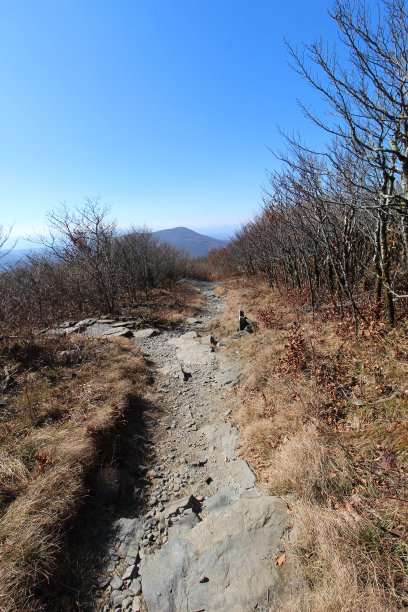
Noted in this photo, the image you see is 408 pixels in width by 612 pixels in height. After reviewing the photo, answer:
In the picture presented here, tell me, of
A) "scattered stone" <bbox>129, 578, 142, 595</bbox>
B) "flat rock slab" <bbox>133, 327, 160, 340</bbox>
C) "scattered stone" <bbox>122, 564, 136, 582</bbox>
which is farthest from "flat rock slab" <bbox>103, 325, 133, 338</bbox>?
"scattered stone" <bbox>129, 578, 142, 595</bbox>

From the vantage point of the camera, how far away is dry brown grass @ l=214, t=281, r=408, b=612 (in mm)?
1861

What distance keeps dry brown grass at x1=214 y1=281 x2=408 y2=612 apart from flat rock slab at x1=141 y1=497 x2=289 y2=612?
0.23 metres

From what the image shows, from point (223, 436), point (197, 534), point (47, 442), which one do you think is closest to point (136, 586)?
point (197, 534)

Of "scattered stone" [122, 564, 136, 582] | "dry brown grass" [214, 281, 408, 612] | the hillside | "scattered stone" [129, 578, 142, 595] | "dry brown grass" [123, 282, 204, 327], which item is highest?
the hillside

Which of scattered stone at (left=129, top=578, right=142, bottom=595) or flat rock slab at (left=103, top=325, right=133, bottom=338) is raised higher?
flat rock slab at (left=103, top=325, right=133, bottom=338)

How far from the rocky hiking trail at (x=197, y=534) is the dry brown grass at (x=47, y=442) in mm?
607

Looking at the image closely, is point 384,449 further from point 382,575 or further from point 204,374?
point 204,374

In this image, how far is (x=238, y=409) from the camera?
4.84 m

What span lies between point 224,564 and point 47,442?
8.74ft

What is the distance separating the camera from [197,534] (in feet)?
8.69

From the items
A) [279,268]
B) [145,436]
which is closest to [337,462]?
[145,436]

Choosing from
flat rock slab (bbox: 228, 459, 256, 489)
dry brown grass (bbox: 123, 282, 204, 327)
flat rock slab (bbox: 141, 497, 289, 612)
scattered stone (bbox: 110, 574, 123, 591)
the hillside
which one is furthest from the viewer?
the hillside

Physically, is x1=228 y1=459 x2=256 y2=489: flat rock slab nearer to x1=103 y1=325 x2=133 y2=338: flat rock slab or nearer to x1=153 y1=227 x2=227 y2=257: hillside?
x1=103 y1=325 x2=133 y2=338: flat rock slab

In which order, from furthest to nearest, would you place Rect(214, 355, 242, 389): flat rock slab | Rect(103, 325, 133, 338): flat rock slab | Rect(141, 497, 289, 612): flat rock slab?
Rect(103, 325, 133, 338): flat rock slab, Rect(214, 355, 242, 389): flat rock slab, Rect(141, 497, 289, 612): flat rock slab
